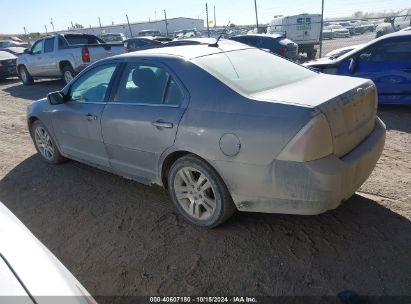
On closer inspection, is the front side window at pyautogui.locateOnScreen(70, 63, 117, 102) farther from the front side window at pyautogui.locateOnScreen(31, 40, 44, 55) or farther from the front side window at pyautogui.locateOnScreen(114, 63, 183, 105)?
the front side window at pyautogui.locateOnScreen(31, 40, 44, 55)

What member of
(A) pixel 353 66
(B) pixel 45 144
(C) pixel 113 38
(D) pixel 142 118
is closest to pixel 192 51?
(D) pixel 142 118

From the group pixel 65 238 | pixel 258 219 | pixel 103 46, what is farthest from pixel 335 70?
pixel 103 46

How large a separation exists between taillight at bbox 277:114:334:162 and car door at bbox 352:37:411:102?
4708 mm

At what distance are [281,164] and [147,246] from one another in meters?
1.39

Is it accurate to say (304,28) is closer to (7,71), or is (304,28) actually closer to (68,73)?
(68,73)

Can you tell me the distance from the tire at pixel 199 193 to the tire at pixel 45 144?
241 centimetres

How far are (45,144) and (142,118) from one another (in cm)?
249

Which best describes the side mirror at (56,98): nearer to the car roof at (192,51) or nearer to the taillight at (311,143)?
the car roof at (192,51)

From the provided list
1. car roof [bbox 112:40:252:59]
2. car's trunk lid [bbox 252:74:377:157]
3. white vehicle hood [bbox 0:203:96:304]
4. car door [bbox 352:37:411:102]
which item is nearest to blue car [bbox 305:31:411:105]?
car door [bbox 352:37:411:102]

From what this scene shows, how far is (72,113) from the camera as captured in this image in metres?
4.18

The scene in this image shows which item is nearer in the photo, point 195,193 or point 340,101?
point 340,101

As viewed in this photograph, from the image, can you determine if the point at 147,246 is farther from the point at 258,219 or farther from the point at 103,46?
the point at 103,46

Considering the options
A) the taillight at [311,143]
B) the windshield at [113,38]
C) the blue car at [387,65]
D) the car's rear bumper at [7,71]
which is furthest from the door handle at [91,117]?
the windshield at [113,38]

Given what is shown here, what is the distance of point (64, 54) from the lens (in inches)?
464
